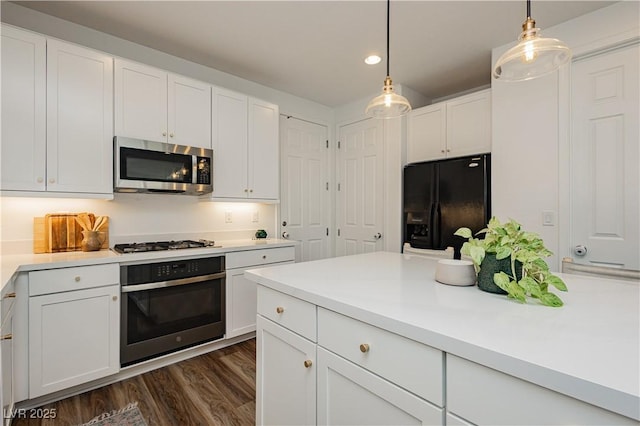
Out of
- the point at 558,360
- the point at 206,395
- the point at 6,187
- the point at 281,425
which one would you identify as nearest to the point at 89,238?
the point at 6,187

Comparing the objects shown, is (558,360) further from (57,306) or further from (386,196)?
(386,196)

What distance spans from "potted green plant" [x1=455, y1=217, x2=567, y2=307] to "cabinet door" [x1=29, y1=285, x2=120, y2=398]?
7.38 feet

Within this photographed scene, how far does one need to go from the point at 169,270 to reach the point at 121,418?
94 cm

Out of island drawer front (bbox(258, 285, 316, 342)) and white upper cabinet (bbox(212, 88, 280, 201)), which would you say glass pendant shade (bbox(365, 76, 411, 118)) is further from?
white upper cabinet (bbox(212, 88, 280, 201))

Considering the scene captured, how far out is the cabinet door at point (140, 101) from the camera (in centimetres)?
231

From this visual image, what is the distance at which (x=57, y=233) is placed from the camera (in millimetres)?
2230

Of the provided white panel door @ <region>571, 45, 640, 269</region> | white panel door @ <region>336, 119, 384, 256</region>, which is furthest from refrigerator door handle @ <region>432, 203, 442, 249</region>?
white panel door @ <region>571, 45, 640, 269</region>

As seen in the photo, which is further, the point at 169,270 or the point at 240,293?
the point at 240,293

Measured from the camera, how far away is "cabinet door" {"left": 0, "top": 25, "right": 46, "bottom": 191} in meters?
1.89

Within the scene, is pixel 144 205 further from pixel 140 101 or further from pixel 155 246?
pixel 140 101

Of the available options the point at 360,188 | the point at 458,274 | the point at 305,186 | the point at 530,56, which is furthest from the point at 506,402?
the point at 305,186

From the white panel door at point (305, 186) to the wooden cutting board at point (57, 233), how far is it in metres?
1.99

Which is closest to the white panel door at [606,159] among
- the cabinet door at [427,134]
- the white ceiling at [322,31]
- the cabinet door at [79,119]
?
the white ceiling at [322,31]

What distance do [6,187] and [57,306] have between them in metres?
0.81
